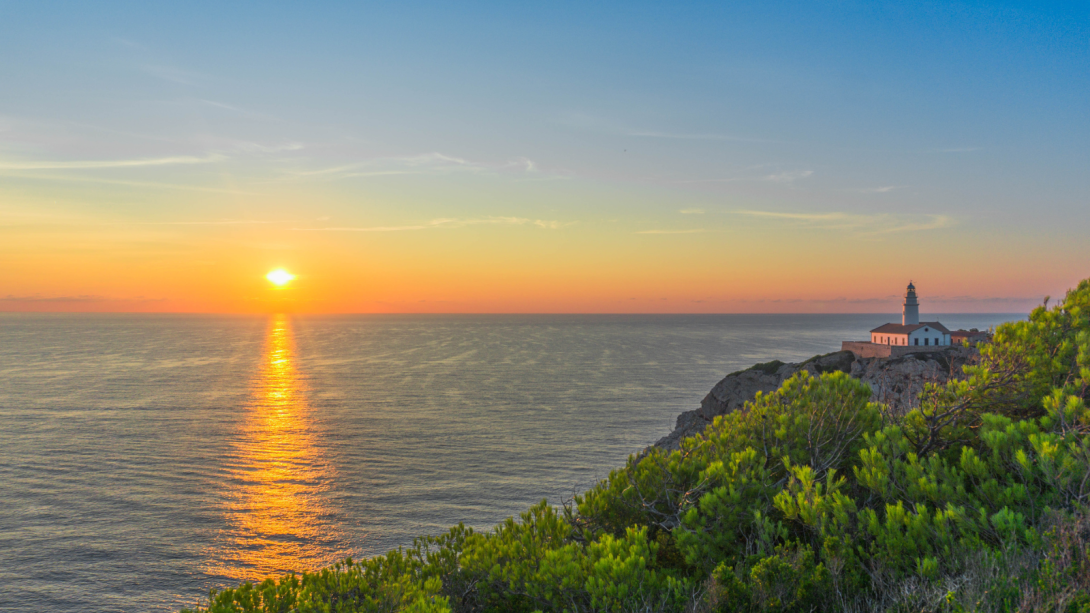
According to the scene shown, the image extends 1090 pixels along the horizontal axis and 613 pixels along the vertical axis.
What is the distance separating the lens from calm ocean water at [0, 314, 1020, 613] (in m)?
31.7

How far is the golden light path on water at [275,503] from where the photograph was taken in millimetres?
31781

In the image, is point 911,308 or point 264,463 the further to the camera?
point 911,308

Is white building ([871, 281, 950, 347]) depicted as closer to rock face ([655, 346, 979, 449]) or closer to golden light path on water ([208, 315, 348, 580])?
rock face ([655, 346, 979, 449])

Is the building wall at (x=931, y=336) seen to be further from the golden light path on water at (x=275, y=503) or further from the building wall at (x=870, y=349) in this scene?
the golden light path on water at (x=275, y=503)

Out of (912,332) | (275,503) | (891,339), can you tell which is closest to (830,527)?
(275,503)

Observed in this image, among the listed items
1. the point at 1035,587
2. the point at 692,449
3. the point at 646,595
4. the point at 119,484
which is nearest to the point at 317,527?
the point at 119,484

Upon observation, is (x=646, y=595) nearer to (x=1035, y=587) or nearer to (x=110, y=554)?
(x=1035, y=587)

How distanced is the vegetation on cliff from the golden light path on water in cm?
2469

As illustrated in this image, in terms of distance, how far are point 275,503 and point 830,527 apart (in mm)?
38991

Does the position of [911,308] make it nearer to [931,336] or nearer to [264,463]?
[931,336]

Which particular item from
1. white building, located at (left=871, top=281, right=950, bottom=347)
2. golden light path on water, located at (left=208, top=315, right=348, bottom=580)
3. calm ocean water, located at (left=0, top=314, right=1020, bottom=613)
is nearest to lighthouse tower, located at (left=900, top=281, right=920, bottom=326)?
white building, located at (left=871, top=281, right=950, bottom=347)

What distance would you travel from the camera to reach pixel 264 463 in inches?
1946

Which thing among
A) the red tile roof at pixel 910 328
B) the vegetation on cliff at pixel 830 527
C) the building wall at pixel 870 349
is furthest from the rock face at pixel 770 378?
the red tile roof at pixel 910 328

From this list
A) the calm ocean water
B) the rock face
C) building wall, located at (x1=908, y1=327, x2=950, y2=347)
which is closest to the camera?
the calm ocean water
